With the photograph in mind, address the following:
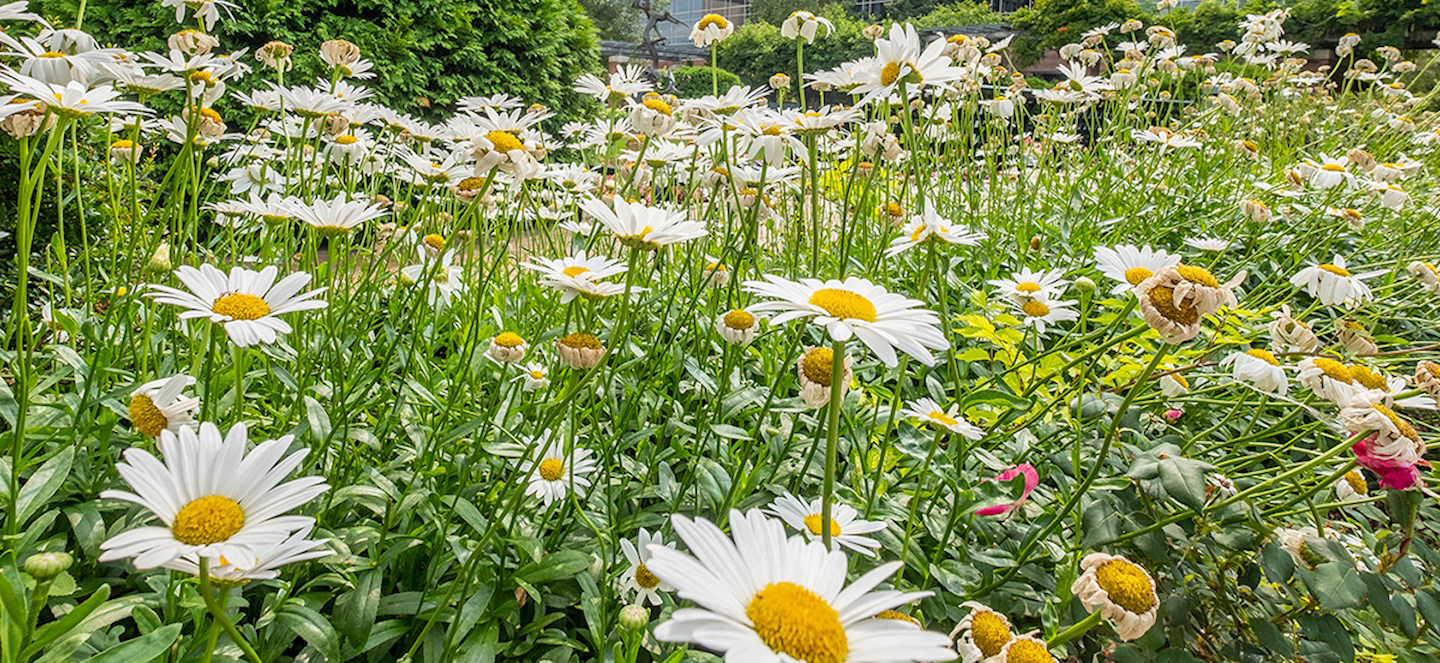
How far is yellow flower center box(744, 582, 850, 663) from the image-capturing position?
0.48 m

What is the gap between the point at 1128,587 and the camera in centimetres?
75

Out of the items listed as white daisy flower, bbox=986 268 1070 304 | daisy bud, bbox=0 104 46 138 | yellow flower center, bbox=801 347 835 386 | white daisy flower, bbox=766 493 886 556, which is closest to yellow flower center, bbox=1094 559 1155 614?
white daisy flower, bbox=766 493 886 556

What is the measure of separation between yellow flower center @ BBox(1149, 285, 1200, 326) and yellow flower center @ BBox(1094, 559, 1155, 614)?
0.27 metres

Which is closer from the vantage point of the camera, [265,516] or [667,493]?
[265,516]

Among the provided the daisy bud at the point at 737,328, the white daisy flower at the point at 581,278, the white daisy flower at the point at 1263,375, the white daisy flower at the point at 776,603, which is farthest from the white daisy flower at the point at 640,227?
the white daisy flower at the point at 1263,375

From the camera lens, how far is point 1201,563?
1272mm

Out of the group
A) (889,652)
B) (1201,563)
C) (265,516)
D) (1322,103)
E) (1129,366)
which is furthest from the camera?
(1322,103)

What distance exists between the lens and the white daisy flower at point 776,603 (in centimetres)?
45

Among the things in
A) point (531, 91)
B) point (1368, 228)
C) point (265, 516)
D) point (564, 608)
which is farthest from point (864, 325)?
point (531, 91)

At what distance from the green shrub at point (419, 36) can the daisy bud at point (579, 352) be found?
12.1ft

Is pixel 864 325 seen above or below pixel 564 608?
above

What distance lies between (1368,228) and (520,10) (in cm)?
506

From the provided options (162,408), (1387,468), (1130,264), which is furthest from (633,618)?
(1130,264)

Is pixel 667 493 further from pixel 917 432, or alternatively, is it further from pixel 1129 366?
pixel 1129 366
